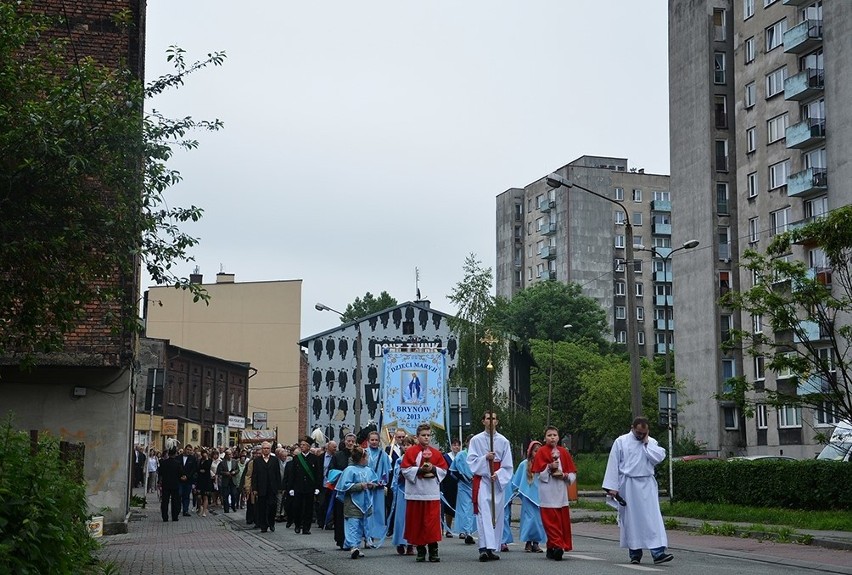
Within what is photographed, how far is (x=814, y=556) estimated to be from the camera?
17.1 m

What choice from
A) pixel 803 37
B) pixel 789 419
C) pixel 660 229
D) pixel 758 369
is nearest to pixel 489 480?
pixel 789 419

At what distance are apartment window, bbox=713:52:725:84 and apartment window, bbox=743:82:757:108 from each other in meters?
2.70

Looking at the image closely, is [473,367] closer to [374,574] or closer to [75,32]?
[75,32]

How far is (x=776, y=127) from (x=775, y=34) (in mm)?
4505

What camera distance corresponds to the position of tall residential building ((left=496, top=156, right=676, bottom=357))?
103 metres

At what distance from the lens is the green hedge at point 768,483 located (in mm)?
24594

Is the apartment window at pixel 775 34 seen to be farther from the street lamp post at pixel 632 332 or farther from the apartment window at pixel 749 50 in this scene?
the street lamp post at pixel 632 332

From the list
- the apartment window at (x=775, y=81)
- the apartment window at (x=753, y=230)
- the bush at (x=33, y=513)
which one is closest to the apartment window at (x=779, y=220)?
the apartment window at (x=753, y=230)

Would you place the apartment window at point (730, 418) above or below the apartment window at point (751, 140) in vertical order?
below

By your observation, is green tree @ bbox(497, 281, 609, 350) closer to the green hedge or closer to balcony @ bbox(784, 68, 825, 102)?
balcony @ bbox(784, 68, 825, 102)

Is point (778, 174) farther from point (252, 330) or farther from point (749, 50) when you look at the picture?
point (252, 330)

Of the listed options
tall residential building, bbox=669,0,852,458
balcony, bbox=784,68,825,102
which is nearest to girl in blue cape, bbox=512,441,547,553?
tall residential building, bbox=669,0,852,458

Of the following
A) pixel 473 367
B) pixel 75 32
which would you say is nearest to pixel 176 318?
pixel 473 367

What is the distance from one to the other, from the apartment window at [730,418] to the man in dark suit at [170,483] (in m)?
35.6
